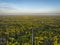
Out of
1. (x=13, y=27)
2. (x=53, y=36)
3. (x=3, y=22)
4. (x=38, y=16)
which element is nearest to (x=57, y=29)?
(x=53, y=36)

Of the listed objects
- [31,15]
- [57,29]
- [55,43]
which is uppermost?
[31,15]

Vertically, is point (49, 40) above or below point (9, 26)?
below

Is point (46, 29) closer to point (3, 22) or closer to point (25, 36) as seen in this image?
point (25, 36)

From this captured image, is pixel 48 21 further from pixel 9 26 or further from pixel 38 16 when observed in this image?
pixel 9 26

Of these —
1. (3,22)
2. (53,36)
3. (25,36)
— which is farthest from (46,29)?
(3,22)

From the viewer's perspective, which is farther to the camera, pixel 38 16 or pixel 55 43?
pixel 38 16

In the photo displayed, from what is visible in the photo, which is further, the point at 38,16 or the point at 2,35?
the point at 38,16
